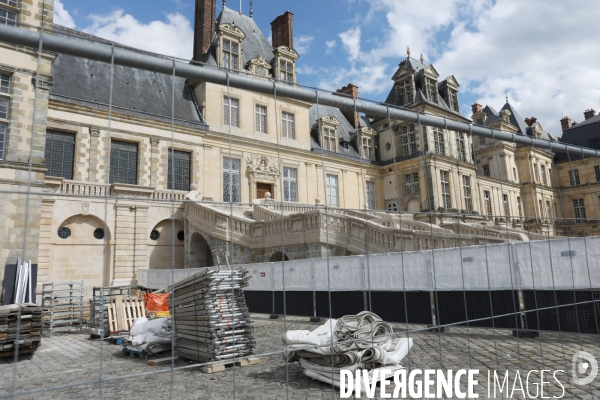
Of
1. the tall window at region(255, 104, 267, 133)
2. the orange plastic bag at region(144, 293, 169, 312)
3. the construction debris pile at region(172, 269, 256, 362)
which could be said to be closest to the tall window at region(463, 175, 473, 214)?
the tall window at region(255, 104, 267, 133)

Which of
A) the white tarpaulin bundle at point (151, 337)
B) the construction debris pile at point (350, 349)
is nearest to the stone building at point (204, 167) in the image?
the white tarpaulin bundle at point (151, 337)

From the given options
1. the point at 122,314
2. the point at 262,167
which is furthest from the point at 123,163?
the point at 122,314

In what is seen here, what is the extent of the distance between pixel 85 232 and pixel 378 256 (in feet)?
45.3

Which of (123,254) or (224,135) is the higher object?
(224,135)

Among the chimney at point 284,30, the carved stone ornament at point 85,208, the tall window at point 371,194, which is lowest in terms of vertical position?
the carved stone ornament at point 85,208

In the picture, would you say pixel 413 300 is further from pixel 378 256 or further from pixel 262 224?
pixel 262 224

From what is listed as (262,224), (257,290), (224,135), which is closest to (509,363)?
(257,290)

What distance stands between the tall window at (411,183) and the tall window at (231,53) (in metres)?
14.0

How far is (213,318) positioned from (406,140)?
25.7 meters

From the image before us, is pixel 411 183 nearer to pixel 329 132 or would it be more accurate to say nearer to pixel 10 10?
pixel 329 132

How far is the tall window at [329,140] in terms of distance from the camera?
29.9 m

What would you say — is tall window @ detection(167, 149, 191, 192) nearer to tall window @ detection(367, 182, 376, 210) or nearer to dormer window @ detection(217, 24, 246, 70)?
dormer window @ detection(217, 24, 246, 70)

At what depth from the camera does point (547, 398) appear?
4617mm

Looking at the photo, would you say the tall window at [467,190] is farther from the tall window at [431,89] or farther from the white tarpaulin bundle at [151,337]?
the white tarpaulin bundle at [151,337]
